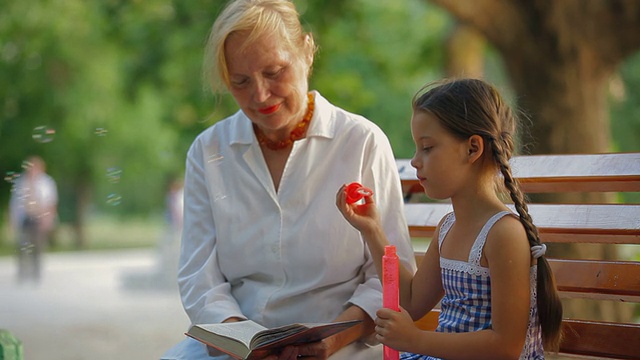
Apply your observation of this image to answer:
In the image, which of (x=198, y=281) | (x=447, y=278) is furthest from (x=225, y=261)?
(x=447, y=278)

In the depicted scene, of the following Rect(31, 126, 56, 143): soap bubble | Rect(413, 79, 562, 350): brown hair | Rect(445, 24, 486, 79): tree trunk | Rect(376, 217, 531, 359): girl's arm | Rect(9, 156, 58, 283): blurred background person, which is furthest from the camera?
Rect(445, 24, 486, 79): tree trunk

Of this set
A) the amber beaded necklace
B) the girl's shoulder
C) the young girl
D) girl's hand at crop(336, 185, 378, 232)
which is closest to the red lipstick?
the amber beaded necklace

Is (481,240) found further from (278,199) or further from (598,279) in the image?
(278,199)

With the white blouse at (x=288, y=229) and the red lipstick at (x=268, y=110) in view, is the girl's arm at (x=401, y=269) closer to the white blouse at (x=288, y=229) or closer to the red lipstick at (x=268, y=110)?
the white blouse at (x=288, y=229)

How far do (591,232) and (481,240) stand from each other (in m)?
0.69

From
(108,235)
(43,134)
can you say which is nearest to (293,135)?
(43,134)

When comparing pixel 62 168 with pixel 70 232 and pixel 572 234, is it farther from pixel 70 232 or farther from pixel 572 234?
pixel 572 234

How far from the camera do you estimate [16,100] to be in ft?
73.9

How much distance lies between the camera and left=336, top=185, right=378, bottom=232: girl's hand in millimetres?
2533

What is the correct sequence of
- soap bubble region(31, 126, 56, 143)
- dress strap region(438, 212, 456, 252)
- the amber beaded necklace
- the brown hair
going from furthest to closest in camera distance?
soap bubble region(31, 126, 56, 143) < the amber beaded necklace < dress strap region(438, 212, 456, 252) < the brown hair

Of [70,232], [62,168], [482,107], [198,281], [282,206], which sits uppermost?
[482,107]

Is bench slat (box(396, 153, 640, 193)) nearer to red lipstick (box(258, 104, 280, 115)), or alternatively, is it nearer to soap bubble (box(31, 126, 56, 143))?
red lipstick (box(258, 104, 280, 115))

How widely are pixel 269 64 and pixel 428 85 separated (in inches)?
22.1

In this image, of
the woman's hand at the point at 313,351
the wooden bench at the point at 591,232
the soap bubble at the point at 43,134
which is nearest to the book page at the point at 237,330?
the woman's hand at the point at 313,351
